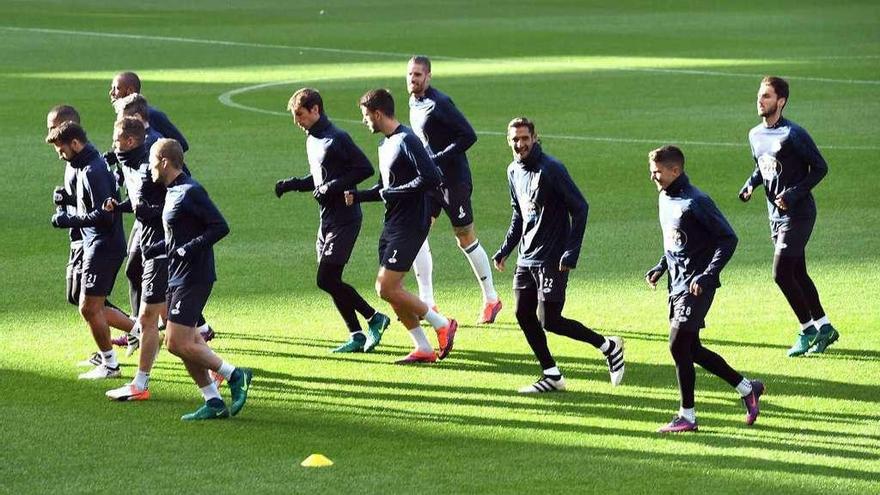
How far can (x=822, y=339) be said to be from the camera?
12.9 meters

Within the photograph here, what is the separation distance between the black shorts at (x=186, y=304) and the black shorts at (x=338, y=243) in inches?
87.3

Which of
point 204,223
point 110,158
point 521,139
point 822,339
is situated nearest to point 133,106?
point 110,158

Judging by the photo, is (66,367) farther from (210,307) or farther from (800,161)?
(800,161)

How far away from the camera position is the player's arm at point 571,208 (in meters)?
11.5

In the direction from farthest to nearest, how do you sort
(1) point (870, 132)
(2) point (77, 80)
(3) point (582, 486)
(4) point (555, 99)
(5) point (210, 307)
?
(2) point (77, 80) < (4) point (555, 99) < (1) point (870, 132) < (5) point (210, 307) < (3) point (582, 486)

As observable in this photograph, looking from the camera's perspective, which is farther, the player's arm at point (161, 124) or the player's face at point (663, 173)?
the player's arm at point (161, 124)

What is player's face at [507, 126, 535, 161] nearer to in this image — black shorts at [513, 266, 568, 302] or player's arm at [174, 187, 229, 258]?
black shorts at [513, 266, 568, 302]

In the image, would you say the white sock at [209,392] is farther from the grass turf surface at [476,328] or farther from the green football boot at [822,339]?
the green football boot at [822,339]

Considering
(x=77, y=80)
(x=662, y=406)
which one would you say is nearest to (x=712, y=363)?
(x=662, y=406)

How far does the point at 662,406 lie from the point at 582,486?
2.05 metres

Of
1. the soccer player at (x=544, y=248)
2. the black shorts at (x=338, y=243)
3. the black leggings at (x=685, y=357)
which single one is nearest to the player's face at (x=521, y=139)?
the soccer player at (x=544, y=248)

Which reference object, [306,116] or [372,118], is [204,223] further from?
[306,116]

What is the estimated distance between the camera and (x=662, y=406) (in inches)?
447

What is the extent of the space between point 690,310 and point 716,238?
0.48 meters
